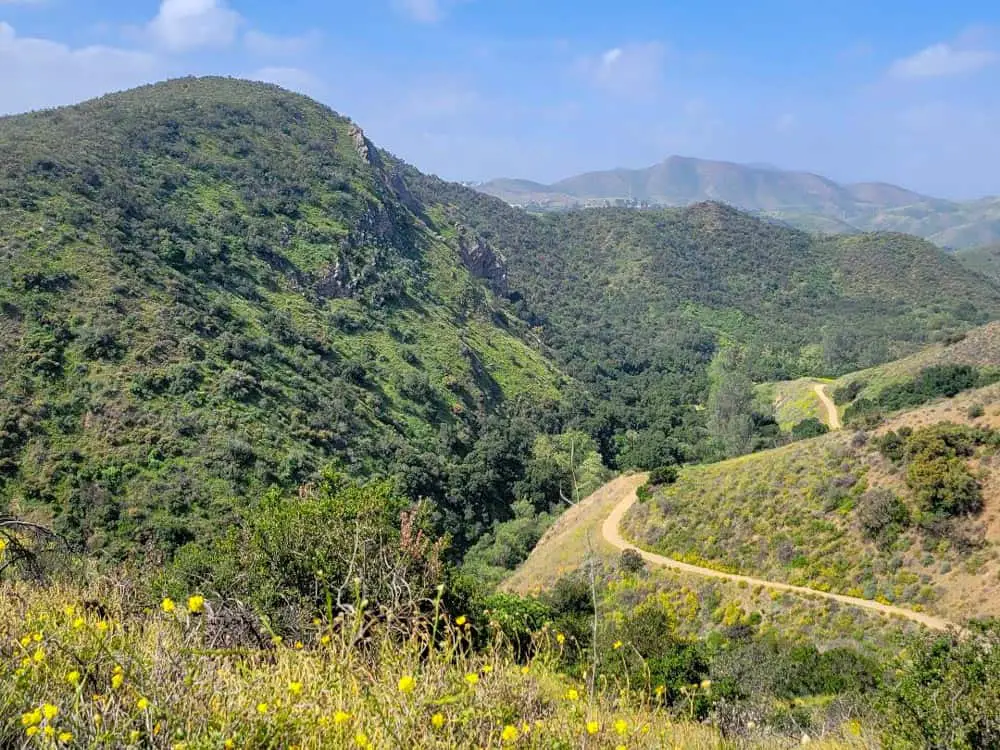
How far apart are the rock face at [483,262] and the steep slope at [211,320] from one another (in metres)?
1.25

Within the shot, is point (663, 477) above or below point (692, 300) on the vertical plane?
below

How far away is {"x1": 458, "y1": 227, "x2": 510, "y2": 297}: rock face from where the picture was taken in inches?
3574

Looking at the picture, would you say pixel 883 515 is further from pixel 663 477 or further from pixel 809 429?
pixel 809 429

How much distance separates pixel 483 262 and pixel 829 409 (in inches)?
2130

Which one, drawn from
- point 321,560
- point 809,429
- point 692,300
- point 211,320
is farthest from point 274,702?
point 692,300

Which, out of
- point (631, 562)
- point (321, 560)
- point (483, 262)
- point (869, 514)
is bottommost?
point (631, 562)

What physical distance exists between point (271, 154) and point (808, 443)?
228 feet

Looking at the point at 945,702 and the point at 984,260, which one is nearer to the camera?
the point at 945,702

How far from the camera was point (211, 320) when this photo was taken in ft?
141

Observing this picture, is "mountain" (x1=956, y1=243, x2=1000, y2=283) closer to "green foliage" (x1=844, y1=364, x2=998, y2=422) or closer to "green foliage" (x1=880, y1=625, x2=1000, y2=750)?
"green foliage" (x1=844, y1=364, x2=998, y2=422)

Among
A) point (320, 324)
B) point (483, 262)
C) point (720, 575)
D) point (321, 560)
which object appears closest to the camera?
point (321, 560)

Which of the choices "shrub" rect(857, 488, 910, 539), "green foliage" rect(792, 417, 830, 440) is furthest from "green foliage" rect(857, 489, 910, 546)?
"green foliage" rect(792, 417, 830, 440)

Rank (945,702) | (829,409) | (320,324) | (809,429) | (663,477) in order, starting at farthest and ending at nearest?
(829,409) → (320,324) → (809,429) → (663,477) → (945,702)

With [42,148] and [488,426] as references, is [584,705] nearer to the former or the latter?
[488,426]
